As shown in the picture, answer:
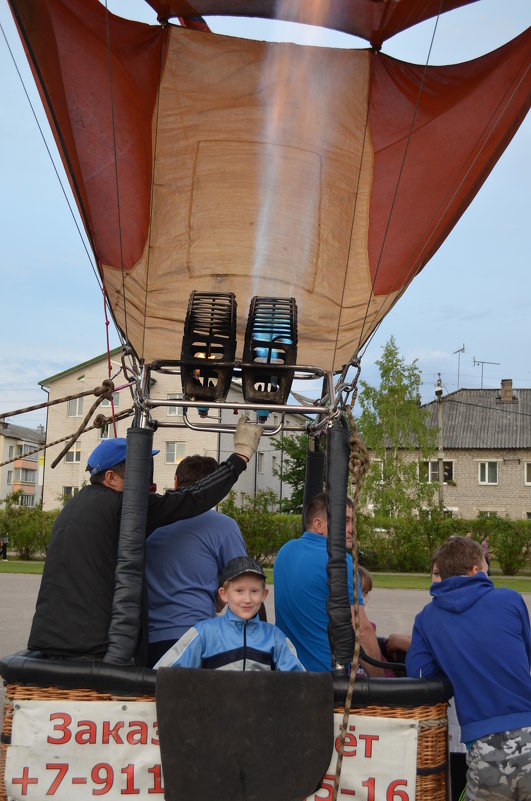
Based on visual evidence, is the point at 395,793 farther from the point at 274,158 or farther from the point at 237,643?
the point at 274,158

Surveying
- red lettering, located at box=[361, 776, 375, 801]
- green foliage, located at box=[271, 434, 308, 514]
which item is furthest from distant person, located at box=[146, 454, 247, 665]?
green foliage, located at box=[271, 434, 308, 514]

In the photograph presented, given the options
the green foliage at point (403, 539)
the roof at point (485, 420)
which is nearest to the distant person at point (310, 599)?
the green foliage at point (403, 539)

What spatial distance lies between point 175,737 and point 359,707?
665 mm

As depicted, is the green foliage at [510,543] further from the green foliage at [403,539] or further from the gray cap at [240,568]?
the gray cap at [240,568]

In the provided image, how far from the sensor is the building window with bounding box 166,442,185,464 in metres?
41.6

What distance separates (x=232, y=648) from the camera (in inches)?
122

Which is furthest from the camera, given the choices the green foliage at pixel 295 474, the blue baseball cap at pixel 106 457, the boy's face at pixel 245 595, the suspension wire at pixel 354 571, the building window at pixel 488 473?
the building window at pixel 488 473

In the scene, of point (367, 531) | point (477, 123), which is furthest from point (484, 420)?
point (477, 123)

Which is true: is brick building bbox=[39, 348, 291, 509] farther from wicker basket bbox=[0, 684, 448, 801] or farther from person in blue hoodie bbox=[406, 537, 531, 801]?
wicker basket bbox=[0, 684, 448, 801]

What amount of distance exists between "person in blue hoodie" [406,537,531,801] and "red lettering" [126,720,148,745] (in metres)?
1.08

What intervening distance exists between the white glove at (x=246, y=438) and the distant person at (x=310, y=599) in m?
0.46

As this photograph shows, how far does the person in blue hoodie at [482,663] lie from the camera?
118 inches

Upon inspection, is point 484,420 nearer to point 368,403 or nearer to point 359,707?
point 368,403

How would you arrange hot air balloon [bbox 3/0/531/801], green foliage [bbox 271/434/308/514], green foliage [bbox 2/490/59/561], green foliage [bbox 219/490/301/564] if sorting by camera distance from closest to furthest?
hot air balloon [bbox 3/0/531/801] → green foliage [bbox 219/490/301/564] → green foliage [bbox 2/490/59/561] → green foliage [bbox 271/434/308/514]
